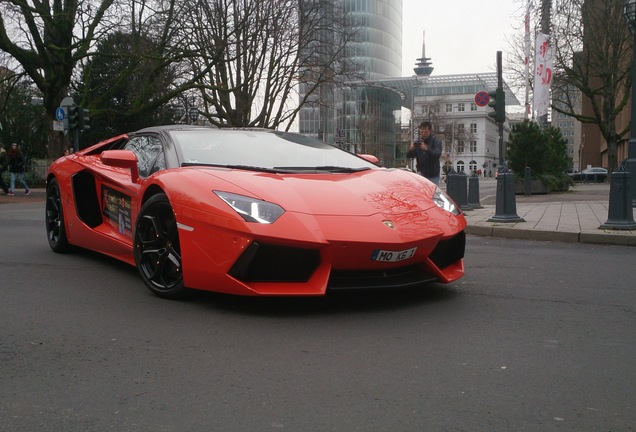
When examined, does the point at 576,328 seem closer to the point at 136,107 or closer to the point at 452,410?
the point at 452,410

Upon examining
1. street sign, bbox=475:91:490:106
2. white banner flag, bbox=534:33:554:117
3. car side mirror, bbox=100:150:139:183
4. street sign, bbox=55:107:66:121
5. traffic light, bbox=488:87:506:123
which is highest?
white banner flag, bbox=534:33:554:117

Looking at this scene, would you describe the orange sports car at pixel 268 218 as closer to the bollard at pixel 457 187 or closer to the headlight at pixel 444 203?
the headlight at pixel 444 203

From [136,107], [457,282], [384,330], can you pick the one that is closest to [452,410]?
[384,330]

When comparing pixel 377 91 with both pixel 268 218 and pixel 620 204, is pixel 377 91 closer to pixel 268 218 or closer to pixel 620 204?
pixel 620 204

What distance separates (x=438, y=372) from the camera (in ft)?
9.95

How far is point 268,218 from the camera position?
3980 millimetres

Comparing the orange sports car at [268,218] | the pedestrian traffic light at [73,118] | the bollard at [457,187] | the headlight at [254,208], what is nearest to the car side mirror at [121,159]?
the orange sports car at [268,218]

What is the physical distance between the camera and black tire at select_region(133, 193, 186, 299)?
4438 mm

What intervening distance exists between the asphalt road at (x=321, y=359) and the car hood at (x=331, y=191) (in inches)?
25.4

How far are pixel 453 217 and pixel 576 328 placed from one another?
45.5 inches

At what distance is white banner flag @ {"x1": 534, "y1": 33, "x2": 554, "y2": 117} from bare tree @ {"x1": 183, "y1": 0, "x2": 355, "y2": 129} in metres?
11.9

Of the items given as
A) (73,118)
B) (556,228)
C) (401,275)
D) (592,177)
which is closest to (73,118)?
(73,118)

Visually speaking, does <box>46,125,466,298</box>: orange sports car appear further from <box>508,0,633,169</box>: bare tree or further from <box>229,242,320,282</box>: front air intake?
<box>508,0,633,169</box>: bare tree

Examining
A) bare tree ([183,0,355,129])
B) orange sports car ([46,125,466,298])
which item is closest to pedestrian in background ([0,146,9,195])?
bare tree ([183,0,355,129])
